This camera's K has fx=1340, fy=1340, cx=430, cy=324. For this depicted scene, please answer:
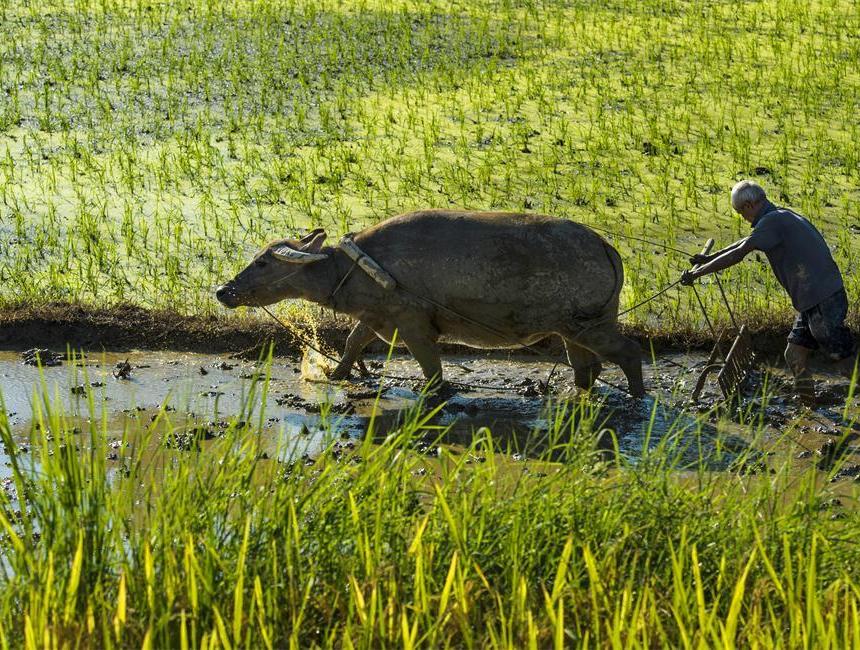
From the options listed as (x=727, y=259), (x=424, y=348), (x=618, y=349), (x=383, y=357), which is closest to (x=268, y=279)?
(x=424, y=348)

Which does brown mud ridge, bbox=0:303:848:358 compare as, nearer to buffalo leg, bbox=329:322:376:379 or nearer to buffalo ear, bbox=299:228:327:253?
buffalo leg, bbox=329:322:376:379

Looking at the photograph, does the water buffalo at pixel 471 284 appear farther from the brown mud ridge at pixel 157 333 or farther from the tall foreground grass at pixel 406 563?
the tall foreground grass at pixel 406 563

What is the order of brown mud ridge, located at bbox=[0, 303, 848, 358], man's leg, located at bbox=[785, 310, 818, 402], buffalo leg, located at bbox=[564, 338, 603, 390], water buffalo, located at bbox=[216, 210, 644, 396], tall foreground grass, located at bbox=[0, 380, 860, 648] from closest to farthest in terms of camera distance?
tall foreground grass, located at bbox=[0, 380, 860, 648], man's leg, located at bbox=[785, 310, 818, 402], water buffalo, located at bbox=[216, 210, 644, 396], buffalo leg, located at bbox=[564, 338, 603, 390], brown mud ridge, located at bbox=[0, 303, 848, 358]

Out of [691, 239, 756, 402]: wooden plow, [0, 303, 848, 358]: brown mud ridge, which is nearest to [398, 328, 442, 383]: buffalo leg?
[0, 303, 848, 358]: brown mud ridge

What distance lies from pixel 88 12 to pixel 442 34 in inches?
127

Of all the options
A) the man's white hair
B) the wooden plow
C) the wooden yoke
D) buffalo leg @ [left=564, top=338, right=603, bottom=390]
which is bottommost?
buffalo leg @ [left=564, top=338, right=603, bottom=390]

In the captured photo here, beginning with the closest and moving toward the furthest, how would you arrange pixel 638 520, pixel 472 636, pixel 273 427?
pixel 472 636 < pixel 638 520 < pixel 273 427

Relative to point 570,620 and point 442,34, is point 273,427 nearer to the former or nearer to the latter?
point 570,620

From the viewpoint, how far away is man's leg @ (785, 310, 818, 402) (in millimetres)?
6039

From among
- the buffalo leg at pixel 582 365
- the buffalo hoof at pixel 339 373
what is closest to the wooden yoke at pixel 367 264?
the buffalo hoof at pixel 339 373

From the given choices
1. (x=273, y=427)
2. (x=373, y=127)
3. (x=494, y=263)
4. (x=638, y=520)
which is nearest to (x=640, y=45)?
(x=373, y=127)

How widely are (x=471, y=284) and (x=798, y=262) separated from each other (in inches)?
58.3

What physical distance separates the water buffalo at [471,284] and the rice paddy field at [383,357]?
377mm

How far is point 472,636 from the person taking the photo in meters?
3.31
